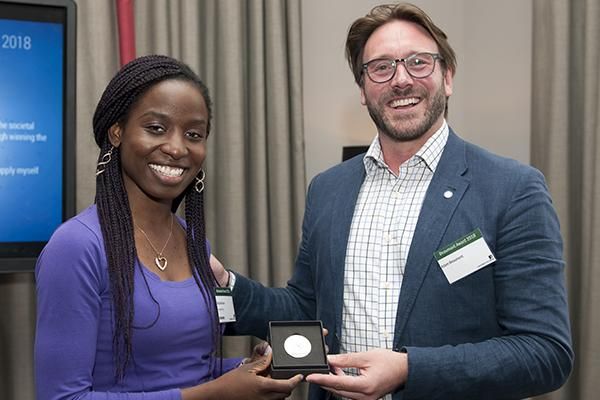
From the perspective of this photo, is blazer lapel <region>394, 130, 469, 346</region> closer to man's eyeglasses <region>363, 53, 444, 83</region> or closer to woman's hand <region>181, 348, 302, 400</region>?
man's eyeglasses <region>363, 53, 444, 83</region>

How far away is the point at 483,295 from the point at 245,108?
2.04m

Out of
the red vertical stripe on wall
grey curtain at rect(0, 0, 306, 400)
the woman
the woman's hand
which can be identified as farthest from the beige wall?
the woman's hand

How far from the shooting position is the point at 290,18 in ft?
12.1

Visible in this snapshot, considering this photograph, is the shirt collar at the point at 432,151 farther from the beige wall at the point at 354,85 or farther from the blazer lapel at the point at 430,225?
the beige wall at the point at 354,85

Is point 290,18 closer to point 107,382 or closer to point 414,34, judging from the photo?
point 414,34

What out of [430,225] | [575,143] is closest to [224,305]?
[430,225]

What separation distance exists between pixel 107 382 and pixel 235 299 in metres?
0.62

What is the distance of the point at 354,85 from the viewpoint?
13.5ft

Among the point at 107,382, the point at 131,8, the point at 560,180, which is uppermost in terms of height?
the point at 131,8

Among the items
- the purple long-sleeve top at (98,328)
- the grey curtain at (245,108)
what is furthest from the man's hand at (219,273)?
the grey curtain at (245,108)

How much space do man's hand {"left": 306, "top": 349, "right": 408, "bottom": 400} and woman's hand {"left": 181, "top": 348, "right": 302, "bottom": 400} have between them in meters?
0.07

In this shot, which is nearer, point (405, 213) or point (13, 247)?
point (405, 213)

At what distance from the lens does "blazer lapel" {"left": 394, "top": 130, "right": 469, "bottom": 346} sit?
194cm

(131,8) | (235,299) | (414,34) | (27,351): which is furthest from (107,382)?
(131,8)
